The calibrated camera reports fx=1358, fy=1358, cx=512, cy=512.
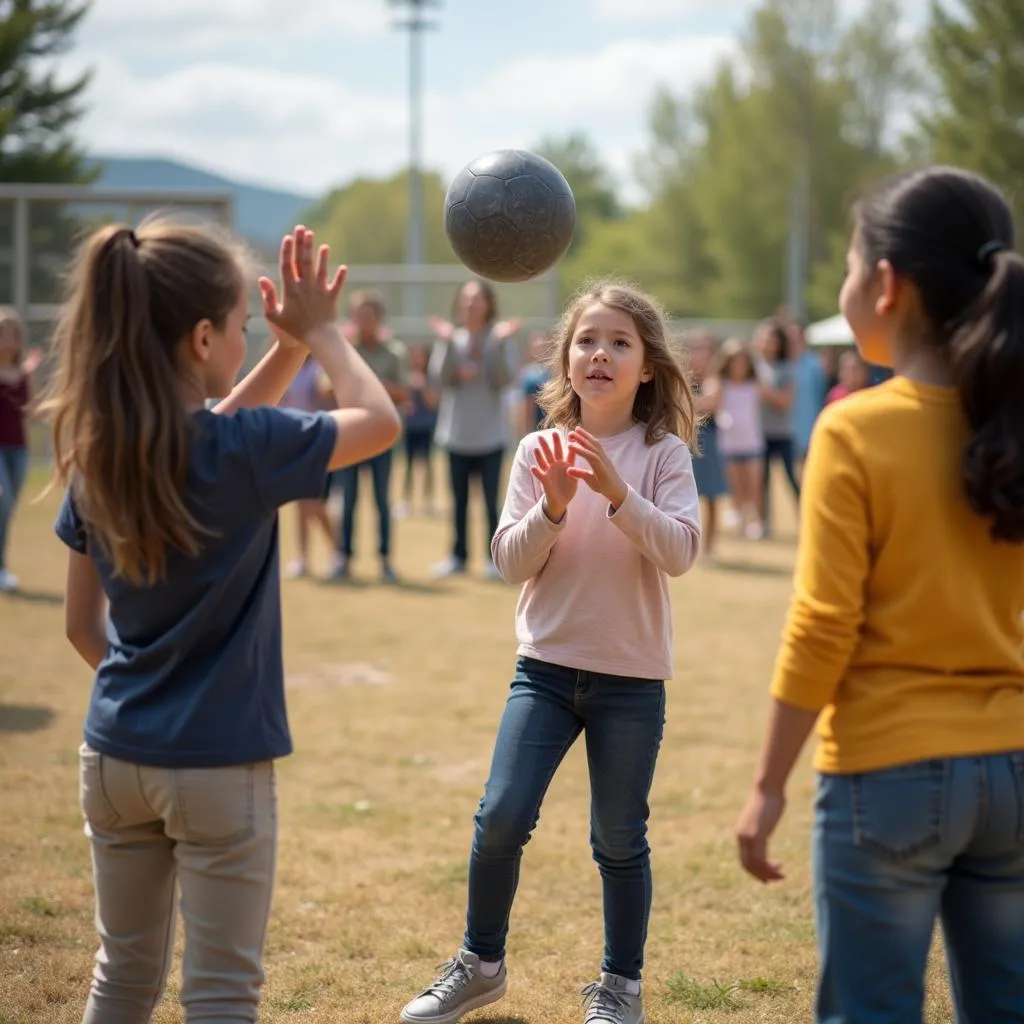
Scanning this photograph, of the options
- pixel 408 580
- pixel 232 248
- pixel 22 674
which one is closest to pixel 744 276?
pixel 408 580

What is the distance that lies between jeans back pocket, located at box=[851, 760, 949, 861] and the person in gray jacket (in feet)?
32.1

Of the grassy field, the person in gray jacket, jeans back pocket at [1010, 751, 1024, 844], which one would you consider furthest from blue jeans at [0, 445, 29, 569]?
jeans back pocket at [1010, 751, 1024, 844]

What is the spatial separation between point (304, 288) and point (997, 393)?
4.73 feet

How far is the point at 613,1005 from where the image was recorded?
146 inches

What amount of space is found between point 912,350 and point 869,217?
270mm

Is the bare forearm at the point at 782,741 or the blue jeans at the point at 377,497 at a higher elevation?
the bare forearm at the point at 782,741

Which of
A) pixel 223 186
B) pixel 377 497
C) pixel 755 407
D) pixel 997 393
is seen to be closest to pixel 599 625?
pixel 997 393

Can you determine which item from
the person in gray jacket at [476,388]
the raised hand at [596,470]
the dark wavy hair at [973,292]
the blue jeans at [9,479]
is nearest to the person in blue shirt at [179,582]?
the raised hand at [596,470]

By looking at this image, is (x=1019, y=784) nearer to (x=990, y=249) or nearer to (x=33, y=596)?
(x=990, y=249)

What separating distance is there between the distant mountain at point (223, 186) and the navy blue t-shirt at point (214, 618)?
4.44ft

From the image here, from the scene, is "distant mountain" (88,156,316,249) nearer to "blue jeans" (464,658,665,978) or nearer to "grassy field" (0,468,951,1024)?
"blue jeans" (464,658,665,978)

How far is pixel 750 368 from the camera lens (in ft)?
51.3

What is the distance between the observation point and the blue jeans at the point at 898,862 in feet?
7.96

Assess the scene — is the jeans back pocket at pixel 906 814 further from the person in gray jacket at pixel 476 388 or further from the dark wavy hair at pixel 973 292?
the person in gray jacket at pixel 476 388
